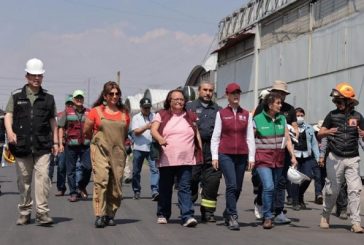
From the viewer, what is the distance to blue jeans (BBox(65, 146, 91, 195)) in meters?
12.6

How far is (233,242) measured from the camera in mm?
8078

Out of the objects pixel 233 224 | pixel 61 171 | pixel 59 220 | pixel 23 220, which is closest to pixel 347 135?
pixel 233 224

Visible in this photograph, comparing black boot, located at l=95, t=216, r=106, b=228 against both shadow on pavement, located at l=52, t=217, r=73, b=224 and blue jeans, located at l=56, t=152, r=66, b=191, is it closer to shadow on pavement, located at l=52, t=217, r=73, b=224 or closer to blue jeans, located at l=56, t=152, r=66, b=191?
shadow on pavement, located at l=52, t=217, r=73, b=224

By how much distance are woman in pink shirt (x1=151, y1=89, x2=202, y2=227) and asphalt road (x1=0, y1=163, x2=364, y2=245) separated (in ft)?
1.06

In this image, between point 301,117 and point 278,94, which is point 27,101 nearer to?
point 278,94

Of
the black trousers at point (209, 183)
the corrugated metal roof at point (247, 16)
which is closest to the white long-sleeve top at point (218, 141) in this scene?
the black trousers at point (209, 183)

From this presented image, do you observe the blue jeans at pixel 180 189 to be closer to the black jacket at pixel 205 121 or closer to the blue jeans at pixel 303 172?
the black jacket at pixel 205 121

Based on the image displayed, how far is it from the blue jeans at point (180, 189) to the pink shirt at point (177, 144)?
131 millimetres

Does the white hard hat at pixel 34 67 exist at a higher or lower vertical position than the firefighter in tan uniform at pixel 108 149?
higher

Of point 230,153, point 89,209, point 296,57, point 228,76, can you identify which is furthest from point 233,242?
point 228,76

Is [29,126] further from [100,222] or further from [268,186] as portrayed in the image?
[268,186]

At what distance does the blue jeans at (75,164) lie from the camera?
1258cm

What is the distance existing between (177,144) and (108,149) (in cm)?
93

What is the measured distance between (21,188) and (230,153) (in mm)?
2805
